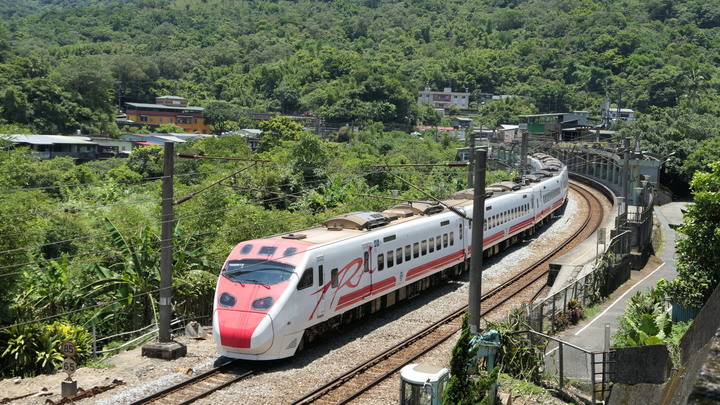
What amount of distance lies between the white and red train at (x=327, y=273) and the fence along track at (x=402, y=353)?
1.48 metres

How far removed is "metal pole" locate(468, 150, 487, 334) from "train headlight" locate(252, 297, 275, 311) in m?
3.99

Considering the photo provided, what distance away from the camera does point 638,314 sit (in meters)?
18.3

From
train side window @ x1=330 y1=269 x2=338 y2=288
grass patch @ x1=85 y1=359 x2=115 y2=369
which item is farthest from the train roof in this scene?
grass patch @ x1=85 y1=359 x2=115 y2=369

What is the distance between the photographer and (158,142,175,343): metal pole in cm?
1662

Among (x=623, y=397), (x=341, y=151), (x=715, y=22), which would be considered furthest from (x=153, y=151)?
(x=715, y=22)

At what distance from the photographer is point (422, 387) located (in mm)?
13023

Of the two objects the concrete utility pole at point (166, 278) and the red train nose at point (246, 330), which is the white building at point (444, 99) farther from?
the red train nose at point (246, 330)

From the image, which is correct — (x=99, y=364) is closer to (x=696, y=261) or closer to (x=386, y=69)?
(x=696, y=261)

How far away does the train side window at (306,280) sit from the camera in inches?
640

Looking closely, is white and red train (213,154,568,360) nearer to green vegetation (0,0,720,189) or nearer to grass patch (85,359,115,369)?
grass patch (85,359,115,369)

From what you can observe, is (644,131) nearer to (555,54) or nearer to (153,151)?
(153,151)

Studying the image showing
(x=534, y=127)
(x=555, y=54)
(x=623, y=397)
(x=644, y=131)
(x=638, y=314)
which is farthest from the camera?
(x=555, y=54)

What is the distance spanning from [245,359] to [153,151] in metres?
56.0

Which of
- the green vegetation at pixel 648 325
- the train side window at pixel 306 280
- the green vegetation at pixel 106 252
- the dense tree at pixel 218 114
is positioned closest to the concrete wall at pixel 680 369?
the green vegetation at pixel 648 325
